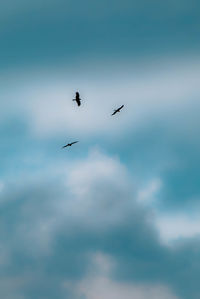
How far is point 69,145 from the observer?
382ft

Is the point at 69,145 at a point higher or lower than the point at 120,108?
lower

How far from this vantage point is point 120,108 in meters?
116

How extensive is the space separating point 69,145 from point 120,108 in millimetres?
19365

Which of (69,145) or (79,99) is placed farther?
(69,145)

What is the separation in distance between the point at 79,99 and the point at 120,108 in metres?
19.9

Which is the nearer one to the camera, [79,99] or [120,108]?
[79,99]

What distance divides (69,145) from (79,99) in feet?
67.5

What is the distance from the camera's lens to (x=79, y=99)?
10025 cm
